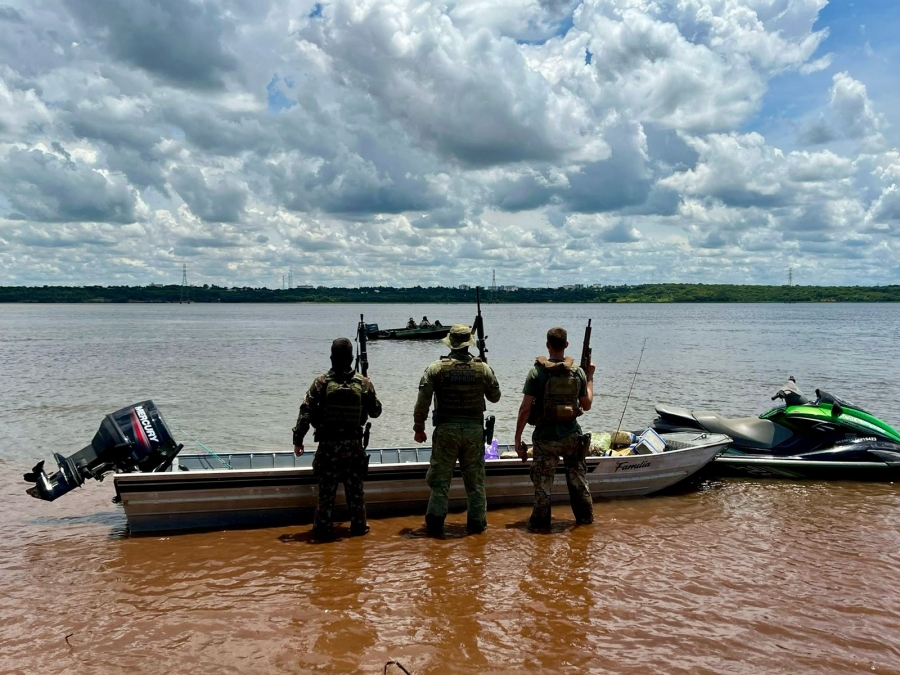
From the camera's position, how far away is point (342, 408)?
22.5 ft

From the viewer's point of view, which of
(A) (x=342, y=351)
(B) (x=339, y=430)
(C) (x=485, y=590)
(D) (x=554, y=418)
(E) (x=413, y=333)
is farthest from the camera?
(E) (x=413, y=333)

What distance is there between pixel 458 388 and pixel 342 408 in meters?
1.27

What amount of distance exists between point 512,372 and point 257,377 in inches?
412

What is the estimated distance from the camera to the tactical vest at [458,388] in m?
6.96

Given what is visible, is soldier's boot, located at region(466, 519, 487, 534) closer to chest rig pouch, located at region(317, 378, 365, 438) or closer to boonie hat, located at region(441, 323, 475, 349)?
chest rig pouch, located at region(317, 378, 365, 438)

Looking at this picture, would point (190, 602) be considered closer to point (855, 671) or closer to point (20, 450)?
point (855, 671)

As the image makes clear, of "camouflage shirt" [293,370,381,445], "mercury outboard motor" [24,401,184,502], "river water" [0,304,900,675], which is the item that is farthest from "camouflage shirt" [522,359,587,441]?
"mercury outboard motor" [24,401,184,502]

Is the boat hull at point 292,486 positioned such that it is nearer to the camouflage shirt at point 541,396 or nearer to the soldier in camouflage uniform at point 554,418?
the soldier in camouflage uniform at point 554,418

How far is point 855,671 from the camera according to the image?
4.41 metres

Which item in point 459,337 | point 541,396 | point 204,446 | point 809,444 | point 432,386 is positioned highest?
point 459,337

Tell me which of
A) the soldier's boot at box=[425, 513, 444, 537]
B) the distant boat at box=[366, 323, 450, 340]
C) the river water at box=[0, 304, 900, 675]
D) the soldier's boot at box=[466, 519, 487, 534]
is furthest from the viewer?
the distant boat at box=[366, 323, 450, 340]

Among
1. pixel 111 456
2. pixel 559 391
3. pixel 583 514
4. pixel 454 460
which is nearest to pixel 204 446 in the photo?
pixel 111 456

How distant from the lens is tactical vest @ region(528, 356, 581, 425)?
7031 mm

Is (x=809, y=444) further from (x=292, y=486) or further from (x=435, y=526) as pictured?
(x=292, y=486)
